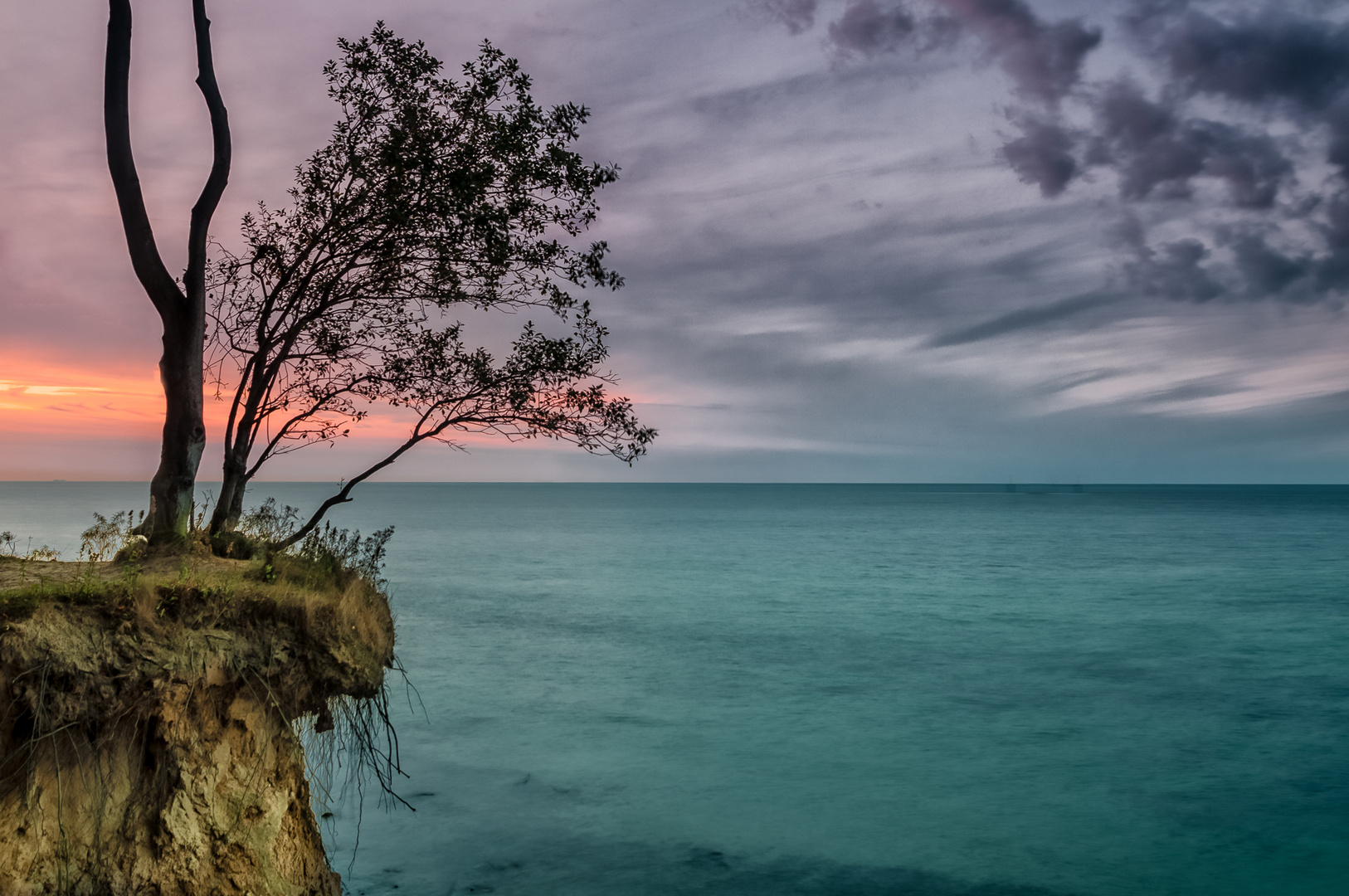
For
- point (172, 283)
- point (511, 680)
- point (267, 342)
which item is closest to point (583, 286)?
point (267, 342)

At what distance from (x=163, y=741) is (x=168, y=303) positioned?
4.85 metres

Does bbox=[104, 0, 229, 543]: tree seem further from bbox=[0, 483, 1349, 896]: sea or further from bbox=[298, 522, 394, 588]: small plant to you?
bbox=[0, 483, 1349, 896]: sea

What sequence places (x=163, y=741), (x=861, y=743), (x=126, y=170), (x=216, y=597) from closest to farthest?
(x=163, y=741) → (x=216, y=597) → (x=126, y=170) → (x=861, y=743)

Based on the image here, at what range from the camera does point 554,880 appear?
12.2m

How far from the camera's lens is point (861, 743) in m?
19.8

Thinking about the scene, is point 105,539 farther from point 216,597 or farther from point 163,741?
point 163,741

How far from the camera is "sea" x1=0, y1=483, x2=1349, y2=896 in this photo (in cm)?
1300

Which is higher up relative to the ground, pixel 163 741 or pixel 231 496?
pixel 231 496

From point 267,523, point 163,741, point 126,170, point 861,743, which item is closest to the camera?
point 163,741

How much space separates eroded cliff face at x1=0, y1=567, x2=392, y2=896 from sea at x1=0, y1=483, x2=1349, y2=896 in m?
5.16

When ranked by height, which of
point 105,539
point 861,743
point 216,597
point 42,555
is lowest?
point 861,743

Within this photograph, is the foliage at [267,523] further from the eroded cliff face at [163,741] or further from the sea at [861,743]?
the sea at [861,743]

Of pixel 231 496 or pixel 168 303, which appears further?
pixel 231 496

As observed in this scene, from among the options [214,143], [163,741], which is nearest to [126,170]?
[214,143]
